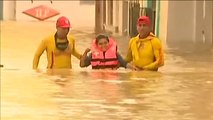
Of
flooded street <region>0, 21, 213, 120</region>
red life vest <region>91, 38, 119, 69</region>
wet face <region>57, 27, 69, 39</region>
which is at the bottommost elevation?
flooded street <region>0, 21, 213, 120</region>

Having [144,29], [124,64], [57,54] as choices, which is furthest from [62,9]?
[124,64]

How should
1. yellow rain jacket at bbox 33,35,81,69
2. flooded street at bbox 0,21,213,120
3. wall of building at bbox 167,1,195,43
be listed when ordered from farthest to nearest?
wall of building at bbox 167,1,195,43 < yellow rain jacket at bbox 33,35,81,69 < flooded street at bbox 0,21,213,120

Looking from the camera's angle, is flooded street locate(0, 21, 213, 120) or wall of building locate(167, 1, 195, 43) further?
→ wall of building locate(167, 1, 195, 43)

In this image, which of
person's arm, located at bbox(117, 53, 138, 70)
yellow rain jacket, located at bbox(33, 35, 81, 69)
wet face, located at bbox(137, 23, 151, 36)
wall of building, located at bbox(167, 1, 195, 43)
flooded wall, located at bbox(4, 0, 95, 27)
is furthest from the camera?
flooded wall, located at bbox(4, 0, 95, 27)

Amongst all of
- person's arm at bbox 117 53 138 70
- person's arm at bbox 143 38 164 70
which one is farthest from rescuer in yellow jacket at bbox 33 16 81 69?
person's arm at bbox 143 38 164 70

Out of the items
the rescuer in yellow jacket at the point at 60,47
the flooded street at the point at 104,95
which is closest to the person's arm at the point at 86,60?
the flooded street at the point at 104,95

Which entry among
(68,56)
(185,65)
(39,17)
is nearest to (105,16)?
(39,17)

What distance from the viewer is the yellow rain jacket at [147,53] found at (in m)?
9.02

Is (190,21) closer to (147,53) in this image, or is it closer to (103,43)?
(147,53)

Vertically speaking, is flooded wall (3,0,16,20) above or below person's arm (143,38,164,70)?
below

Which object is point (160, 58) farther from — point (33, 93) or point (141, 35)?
point (33, 93)

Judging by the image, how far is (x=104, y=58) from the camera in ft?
29.1

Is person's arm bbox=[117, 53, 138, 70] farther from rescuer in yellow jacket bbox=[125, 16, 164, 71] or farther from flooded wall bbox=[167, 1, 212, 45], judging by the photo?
flooded wall bbox=[167, 1, 212, 45]

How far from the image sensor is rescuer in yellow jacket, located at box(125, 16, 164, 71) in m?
9.01
